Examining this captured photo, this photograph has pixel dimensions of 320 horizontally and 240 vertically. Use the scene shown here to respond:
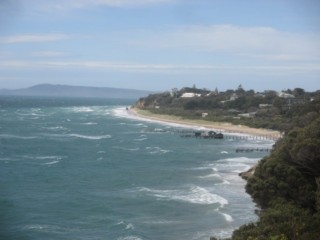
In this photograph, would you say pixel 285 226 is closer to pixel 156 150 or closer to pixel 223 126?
pixel 156 150

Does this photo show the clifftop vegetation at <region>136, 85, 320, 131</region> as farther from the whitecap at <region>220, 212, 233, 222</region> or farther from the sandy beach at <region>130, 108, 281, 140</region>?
the whitecap at <region>220, 212, 233, 222</region>

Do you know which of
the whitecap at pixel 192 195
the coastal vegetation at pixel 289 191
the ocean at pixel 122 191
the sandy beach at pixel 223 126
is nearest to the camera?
the coastal vegetation at pixel 289 191

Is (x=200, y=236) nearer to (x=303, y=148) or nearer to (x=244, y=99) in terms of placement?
(x=303, y=148)

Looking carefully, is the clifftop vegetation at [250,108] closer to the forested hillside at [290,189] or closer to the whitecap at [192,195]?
the whitecap at [192,195]

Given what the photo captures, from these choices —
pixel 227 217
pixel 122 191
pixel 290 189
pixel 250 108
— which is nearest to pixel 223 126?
→ pixel 250 108

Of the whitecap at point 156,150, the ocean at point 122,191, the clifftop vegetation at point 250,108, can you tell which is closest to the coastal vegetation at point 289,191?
the ocean at point 122,191

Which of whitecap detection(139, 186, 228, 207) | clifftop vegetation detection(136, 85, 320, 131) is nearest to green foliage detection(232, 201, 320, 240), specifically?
whitecap detection(139, 186, 228, 207)

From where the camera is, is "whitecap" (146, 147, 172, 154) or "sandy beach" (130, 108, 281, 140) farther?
"sandy beach" (130, 108, 281, 140)

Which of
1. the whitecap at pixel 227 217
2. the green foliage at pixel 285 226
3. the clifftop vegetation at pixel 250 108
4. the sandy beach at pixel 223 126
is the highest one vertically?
the clifftop vegetation at pixel 250 108

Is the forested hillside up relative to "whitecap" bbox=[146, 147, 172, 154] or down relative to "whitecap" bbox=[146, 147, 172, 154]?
up

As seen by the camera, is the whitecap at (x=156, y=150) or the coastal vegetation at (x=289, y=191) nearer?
the coastal vegetation at (x=289, y=191)
